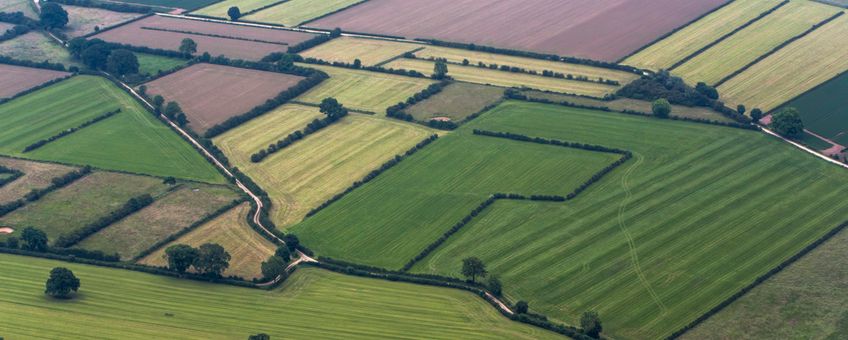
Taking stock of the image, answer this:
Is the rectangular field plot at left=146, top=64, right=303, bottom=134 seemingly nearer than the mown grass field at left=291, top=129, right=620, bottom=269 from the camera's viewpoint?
No

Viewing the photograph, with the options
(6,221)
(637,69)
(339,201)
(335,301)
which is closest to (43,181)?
(6,221)

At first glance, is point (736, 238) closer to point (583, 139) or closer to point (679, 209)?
point (679, 209)

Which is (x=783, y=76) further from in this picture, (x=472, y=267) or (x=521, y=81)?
(x=472, y=267)

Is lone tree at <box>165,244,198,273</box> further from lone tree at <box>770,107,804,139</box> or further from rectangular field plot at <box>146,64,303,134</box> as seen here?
lone tree at <box>770,107,804,139</box>

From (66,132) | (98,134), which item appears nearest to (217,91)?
(98,134)

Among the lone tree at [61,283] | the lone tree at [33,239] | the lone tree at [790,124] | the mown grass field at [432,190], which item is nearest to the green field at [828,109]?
the lone tree at [790,124]

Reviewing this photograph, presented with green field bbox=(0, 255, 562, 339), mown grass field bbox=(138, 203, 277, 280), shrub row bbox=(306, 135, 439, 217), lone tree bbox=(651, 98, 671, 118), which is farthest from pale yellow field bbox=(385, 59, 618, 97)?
green field bbox=(0, 255, 562, 339)
